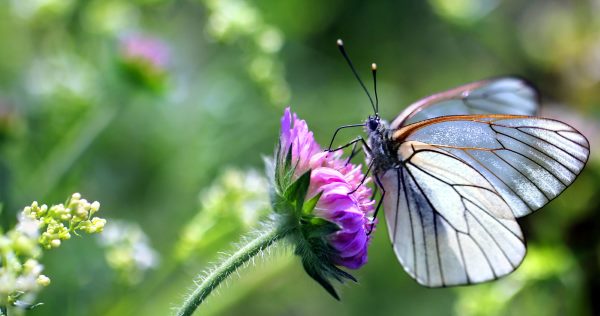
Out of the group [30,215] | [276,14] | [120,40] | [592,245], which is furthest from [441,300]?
[30,215]

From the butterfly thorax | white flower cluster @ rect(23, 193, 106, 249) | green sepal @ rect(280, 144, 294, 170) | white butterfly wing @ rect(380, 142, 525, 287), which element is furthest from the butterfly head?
white flower cluster @ rect(23, 193, 106, 249)

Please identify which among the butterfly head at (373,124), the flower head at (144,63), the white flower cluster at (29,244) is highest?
the flower head at (144,63)

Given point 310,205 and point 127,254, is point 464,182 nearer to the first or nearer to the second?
point 310,205

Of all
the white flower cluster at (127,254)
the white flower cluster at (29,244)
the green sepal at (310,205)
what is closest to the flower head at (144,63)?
the white flower cluster at (127,254)

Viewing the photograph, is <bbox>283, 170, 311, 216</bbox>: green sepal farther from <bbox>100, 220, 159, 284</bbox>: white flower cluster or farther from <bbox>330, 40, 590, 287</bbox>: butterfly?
<bbox>100, 220, 159, 284</bbox>: white flower cluster

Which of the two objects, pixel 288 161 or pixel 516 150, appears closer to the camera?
pixel 288 161

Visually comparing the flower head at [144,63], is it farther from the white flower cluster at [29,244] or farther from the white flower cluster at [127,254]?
the white flower cluster at [29,244]

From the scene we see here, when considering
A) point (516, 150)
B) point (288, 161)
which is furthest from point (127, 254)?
point (516, 150)
